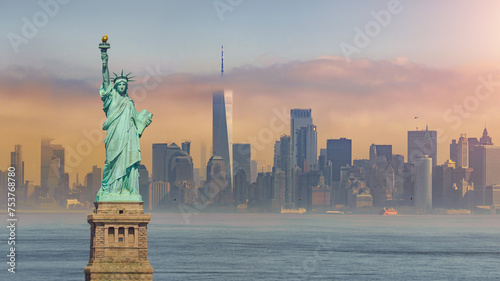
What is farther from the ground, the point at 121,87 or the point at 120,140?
the point at 121,87

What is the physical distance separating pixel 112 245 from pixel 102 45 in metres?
8.60

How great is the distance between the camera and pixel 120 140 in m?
48.2

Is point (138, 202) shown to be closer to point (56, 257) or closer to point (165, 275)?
point (165, 275)

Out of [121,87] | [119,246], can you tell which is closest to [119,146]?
[121,87]

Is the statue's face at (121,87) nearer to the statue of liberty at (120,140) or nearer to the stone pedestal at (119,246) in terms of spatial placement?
the statue of liberty at (120,140)

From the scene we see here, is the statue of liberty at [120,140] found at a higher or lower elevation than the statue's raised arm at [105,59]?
lower

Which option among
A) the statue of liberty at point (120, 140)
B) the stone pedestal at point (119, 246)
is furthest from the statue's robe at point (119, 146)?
the stone pedestal at point (119, 246)

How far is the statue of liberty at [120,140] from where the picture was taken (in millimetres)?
48000

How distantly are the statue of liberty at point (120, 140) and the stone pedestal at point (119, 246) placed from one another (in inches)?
42.2

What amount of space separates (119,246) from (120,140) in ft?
15.3

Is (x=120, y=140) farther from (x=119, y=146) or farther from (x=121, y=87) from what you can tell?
(x=121, y=87)

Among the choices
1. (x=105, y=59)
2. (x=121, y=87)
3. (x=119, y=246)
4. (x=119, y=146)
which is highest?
(x=105, y=59)

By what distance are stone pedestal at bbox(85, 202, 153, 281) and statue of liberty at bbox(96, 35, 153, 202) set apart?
1.07 m

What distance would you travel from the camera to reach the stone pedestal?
4678cm
